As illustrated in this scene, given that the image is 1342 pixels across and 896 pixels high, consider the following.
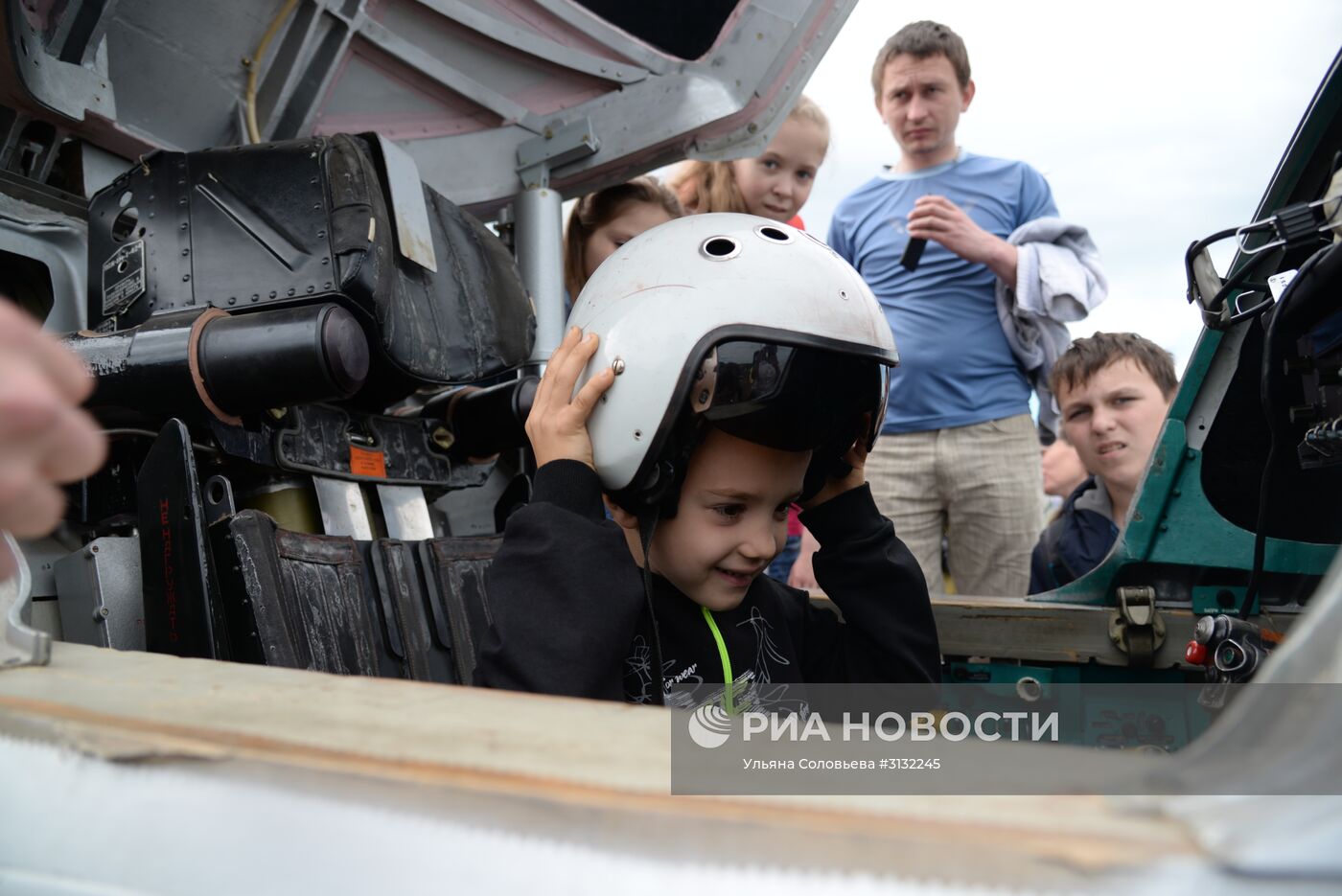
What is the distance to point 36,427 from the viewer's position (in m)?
0.50

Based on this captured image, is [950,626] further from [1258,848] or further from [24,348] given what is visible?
[24,348]

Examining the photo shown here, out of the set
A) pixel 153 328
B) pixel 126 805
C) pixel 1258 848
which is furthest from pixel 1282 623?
pixel 153 328

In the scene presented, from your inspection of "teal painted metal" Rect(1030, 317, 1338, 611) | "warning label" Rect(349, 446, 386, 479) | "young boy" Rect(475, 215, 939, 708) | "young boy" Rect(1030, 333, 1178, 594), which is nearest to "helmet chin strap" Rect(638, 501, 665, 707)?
"young boy" Rect(475, 215, 939, 708)

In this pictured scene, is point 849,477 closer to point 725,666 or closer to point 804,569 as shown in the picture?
point 725,666

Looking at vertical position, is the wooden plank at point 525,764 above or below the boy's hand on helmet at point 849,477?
above

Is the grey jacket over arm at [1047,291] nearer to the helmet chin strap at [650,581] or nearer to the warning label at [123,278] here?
the helmet chin strap at [650,581]

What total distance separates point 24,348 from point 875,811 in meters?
0.49

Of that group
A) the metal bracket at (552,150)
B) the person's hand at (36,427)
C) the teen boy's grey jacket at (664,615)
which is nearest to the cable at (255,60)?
the metal bracket at (552,150)

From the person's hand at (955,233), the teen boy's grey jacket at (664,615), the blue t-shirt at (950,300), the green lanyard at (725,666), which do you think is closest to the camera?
the teen boy's grey jacket at (664,615)

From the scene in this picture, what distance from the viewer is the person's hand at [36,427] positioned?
0.49 metres

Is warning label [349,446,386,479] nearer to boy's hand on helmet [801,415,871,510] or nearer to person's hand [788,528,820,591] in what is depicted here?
boy's hand on helmet [801,415,871,510]

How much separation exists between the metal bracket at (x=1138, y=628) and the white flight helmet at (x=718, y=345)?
2.18 feet

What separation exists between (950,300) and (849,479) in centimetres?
128

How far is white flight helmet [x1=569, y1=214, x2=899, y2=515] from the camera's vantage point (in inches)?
51.4
